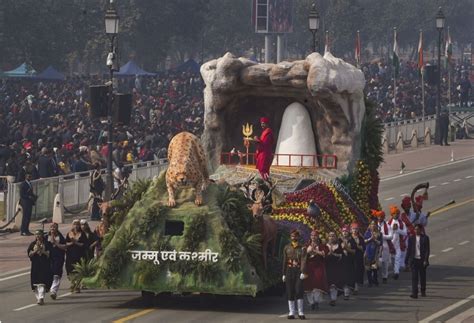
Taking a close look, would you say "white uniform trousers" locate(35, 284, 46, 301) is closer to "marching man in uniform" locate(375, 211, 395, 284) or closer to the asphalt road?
the asphalt road

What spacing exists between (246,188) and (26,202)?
1147 centimetres

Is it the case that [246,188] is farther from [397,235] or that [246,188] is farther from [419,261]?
[397,235]

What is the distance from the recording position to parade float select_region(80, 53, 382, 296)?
31.0 m

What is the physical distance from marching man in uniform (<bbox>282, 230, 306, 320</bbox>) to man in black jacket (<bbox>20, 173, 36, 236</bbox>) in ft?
45.8

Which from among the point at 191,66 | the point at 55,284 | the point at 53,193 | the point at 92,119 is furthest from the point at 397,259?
the point at 191,66

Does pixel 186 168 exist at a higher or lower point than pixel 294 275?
higher

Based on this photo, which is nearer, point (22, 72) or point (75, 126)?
point (75, 126)

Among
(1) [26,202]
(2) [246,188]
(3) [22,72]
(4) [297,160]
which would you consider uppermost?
(3) [22,72]

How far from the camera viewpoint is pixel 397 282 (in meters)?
36.4

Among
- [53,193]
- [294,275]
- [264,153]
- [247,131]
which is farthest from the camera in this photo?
[53,193]

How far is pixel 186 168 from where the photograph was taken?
104 feet

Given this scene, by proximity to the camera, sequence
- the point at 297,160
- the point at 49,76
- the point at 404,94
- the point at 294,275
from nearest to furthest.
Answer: the point at 294,275
the point at 297,160
the point at 49,76
the point at 404,94

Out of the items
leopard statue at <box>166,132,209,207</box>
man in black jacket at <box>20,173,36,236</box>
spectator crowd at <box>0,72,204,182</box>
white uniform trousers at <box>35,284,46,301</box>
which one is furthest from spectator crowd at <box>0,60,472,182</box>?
leopard statue at <box>166,132,209,207</box>

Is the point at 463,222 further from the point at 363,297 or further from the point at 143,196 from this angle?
the point at 143,196
